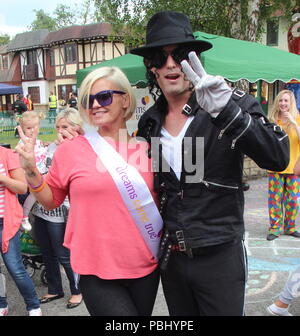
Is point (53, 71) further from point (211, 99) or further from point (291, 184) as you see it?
point (211, 99)

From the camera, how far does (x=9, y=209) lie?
2980mm

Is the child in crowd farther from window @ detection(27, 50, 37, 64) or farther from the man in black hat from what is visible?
window @ detection(27, 50, 37, 64)

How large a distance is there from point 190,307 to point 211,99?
968mm

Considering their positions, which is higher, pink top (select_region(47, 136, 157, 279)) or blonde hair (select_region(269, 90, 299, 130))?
blonde hair (select_region(269, 90, 299, 130))

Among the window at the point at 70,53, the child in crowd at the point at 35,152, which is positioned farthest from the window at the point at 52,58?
the child in crowd at the point at 35,152

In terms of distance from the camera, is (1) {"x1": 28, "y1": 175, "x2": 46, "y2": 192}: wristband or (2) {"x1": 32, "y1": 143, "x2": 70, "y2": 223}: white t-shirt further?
(2) {"x1": 32, "y1": 143, "x2": 70, "y2": 223}: white t-shirt

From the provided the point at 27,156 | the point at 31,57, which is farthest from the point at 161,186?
the point at 31,57

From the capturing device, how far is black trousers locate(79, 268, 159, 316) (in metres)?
1.74

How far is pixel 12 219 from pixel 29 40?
39.1 meters

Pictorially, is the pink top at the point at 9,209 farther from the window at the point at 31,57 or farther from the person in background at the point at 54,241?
the window at the point at 31,57

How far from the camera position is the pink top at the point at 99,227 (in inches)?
69.0

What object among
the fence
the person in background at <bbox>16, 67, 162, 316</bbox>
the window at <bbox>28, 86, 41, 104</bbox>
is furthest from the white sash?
the window at <bbox>28, 86, 41, 104</bbox>

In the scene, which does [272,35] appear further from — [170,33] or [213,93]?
[213,93]

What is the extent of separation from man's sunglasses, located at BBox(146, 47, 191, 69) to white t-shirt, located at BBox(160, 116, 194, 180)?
0.86 feet
